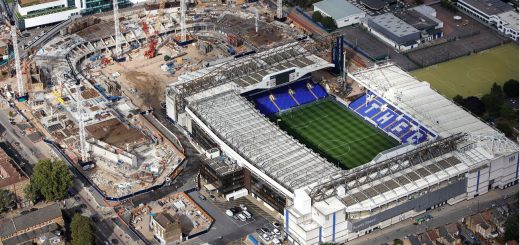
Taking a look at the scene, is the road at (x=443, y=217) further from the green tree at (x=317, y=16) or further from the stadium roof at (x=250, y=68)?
the green tree at (x=317, y=16)

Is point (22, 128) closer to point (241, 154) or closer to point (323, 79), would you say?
point (241, 154)

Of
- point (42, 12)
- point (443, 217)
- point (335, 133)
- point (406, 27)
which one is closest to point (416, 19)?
point (406, 27)

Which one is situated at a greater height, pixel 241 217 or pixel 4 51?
pixel 4 51

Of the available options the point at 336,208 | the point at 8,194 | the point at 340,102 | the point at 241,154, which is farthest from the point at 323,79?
the point at 8,194

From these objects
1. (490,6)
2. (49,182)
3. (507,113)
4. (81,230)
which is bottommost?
(81,230)

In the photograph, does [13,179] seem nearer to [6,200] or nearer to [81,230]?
[6,200]

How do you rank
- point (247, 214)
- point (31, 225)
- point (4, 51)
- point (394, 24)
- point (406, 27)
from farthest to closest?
point (394, 24) < point (406, 27) < point (4, 51) < point (247, 214) < point (31, 225)
